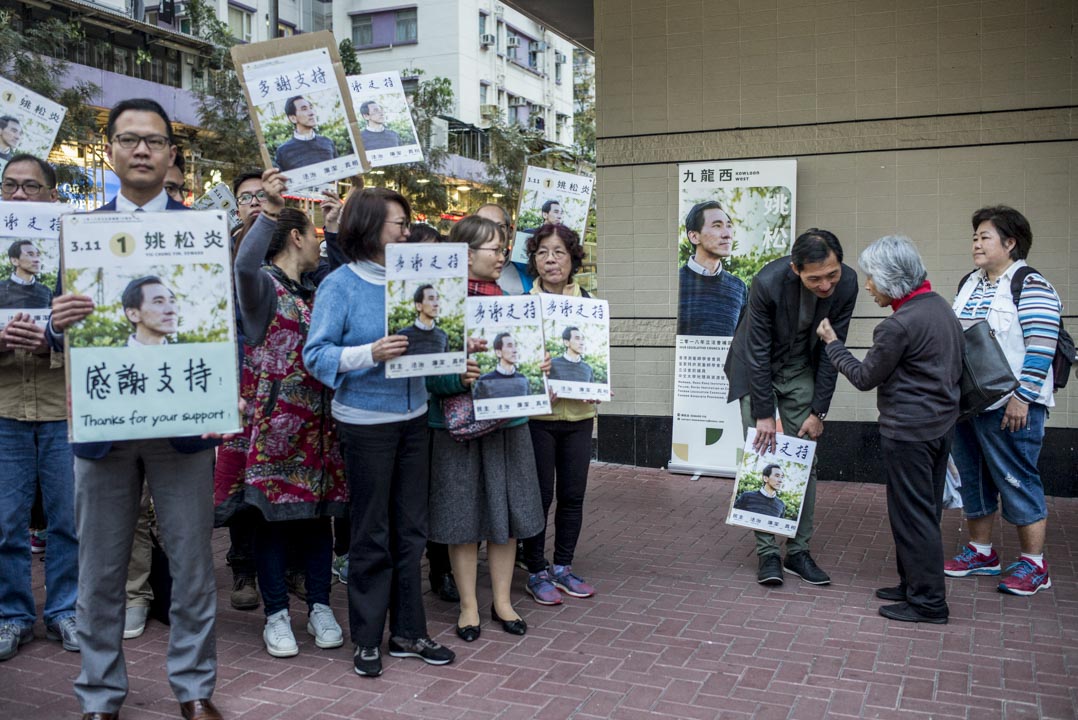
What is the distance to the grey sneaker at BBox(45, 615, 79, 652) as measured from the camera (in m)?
4.60

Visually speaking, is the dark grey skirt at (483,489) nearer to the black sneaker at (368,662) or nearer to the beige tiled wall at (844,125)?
the black sneaker at (368,662)

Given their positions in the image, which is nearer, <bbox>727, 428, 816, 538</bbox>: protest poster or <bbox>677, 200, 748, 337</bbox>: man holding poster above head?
<bbox>727, 428, 816, 538</bbox>: protest poster

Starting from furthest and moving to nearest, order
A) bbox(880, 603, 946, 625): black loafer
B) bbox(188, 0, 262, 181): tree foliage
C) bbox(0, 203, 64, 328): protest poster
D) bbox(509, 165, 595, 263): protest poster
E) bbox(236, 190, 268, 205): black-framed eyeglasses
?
1. bbox(188, 0, 262, 181): tree foliage
2. bbox(509, 165, 595, 263): protest poster
3. bbox(236, 190, 268, 205): black-framed eyeglasses
4. bbox(880, 603, 946, 625): black loafer
5. bbox(0, 203, 64, 328): protest poster

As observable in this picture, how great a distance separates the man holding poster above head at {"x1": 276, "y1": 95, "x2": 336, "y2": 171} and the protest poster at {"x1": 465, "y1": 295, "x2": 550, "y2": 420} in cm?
95

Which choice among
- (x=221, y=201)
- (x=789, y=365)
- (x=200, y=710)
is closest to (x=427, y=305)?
(x=200, y=710)

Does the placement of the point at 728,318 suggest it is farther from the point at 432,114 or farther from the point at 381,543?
the point at 432,114

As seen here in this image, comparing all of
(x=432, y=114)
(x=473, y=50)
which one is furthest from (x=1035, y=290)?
(x=473, y=50)

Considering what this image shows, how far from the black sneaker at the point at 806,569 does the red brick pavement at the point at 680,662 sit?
0.06 m

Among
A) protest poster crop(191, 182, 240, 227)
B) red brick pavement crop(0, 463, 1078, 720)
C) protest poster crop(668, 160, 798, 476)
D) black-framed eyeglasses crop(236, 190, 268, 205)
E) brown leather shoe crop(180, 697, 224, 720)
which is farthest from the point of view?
protest poster crop(668, 160, 798, 476)

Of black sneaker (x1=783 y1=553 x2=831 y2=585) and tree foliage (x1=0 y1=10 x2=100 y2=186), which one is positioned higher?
tree foliage (x1=0 y1=10 x2=100 y2=186)

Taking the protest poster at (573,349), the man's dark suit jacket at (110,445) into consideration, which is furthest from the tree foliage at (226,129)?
the man's dark suit jacket at (110,445)

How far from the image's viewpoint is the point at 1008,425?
5500 mm

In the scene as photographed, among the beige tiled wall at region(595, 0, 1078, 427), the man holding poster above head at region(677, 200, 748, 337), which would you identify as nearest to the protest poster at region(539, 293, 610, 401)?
the man holding poster above head at region(677, 200, 748, 337)

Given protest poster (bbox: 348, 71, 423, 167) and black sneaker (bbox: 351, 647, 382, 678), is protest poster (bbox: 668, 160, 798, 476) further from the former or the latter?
black sneaker (bbox: 351, 647, 382, 678)
